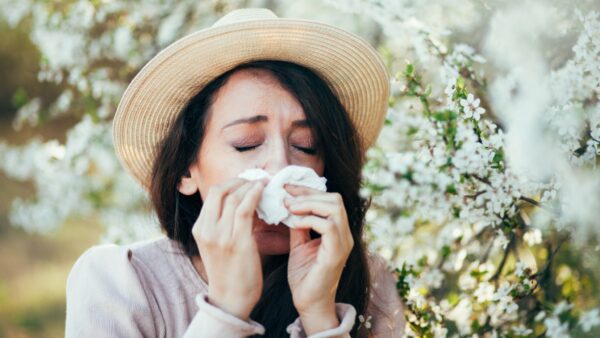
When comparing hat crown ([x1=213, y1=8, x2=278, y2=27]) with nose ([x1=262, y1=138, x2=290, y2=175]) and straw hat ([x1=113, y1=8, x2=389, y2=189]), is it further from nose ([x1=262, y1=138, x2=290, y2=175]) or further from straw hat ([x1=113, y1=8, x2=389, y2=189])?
nose ([x1=262, y1=138, x2=290, y2=175])

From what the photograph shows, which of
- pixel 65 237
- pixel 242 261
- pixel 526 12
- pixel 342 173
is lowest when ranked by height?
pixel 65 237

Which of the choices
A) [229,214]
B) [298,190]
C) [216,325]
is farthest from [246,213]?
[216,325]

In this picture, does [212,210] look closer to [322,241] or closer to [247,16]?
[322,241]

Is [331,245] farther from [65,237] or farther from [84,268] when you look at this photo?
[65,237]

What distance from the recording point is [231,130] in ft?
6.10

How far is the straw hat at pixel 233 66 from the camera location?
74.5 inches

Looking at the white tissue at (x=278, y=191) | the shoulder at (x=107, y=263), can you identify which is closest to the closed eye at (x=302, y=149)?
the white tissue at (x=278, y=191)

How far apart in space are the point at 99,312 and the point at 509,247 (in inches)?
51.5

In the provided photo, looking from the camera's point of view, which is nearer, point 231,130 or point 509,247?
point 231,130

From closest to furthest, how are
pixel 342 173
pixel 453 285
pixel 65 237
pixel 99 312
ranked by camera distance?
pixel 99 312 → pixel 342 173 → pixel 453 285 → pixel 65 237

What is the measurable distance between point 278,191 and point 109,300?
0.57 metres

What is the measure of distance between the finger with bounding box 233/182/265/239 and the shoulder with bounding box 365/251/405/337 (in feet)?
2.17

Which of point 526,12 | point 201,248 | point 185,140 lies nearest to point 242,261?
point 201,248

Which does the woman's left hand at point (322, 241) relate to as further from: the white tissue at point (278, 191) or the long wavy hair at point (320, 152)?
the long wavy hair at point (320, 152)
